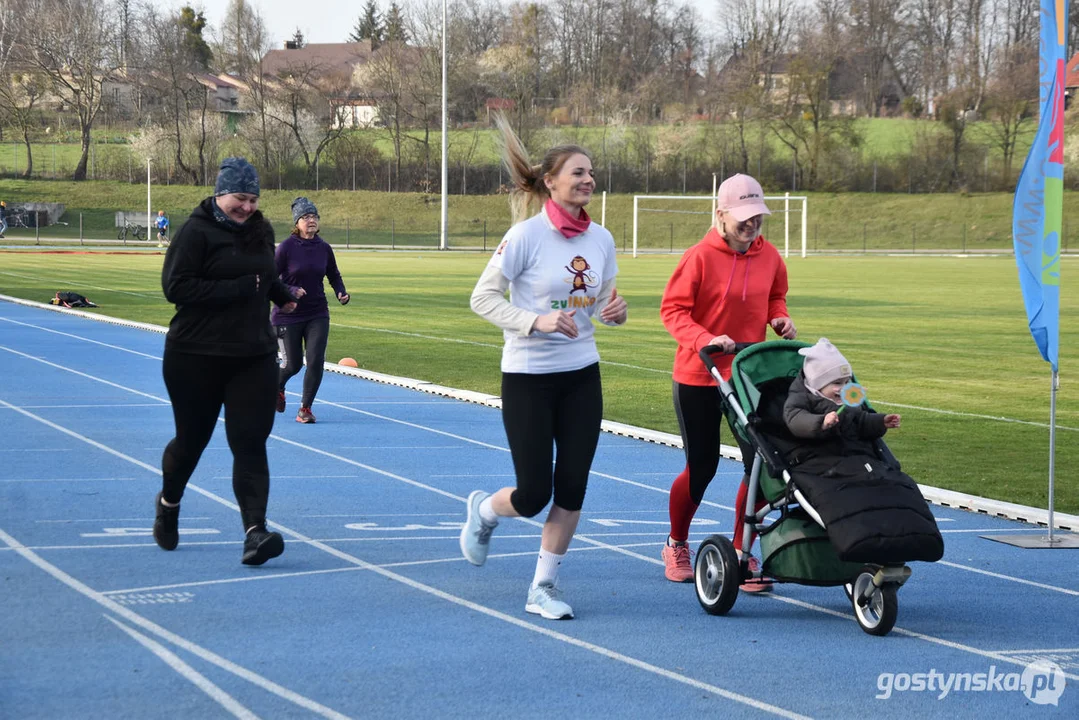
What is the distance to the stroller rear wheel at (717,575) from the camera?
600 centimetres

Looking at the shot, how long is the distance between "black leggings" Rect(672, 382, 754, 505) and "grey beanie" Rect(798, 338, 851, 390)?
2.40ft

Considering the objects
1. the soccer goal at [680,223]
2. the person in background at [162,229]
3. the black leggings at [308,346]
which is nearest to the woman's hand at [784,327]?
the black leggings at [308,346]

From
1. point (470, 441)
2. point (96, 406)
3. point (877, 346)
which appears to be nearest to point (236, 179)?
point (470, 441)

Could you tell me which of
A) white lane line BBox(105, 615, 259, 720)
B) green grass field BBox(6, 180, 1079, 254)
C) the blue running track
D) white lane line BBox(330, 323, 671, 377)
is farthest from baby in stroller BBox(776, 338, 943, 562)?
green grass field BBox(6, 180, 1079, 254)

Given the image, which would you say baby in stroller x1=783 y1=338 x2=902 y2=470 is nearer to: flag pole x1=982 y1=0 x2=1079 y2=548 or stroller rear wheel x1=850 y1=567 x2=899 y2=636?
stroller rear wheel x1=850 y1=567 x2=899 y2=636

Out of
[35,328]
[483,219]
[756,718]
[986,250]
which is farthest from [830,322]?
[483,219]

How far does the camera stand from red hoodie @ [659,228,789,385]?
6504 mm

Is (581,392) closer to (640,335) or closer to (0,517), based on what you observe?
(0,517)

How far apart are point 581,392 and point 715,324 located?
993 millimetres

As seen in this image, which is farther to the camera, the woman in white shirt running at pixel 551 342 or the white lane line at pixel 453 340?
the white lane line at pixel 453 340

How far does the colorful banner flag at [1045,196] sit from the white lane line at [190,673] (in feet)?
16.4

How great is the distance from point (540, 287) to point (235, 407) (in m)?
1.91

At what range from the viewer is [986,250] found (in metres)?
75.1

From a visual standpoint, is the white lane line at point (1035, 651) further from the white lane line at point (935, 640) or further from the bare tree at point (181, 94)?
the bare tree at point (181, 94)
